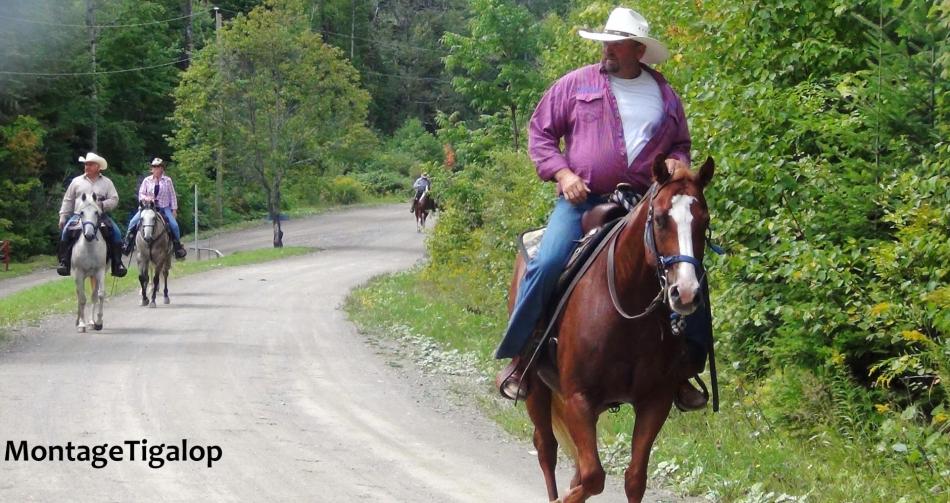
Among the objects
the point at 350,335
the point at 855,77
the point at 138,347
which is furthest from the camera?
the point at 350,335

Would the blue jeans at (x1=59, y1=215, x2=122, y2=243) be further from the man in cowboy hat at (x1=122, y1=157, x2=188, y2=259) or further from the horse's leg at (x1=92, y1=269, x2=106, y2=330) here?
the man in cowboy hat at (x1=122, y1=157, x2=188, y2=259)

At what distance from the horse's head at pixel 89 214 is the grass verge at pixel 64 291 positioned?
7.93 ft

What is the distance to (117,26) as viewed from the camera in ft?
177

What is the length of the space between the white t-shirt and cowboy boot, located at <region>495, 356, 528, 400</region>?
55.9 inches

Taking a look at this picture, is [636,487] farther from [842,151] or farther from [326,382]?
[326,382]

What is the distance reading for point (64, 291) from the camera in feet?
89.0

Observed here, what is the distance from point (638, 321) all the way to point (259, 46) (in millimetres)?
37833

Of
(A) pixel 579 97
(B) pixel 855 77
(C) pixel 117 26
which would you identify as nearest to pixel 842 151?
(B) pixel 855 77

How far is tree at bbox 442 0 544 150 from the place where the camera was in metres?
27.6

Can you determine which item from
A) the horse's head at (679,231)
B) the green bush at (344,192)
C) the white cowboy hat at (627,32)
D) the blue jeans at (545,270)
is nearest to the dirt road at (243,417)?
the blue jeans at (545,270)

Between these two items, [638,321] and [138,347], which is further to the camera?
[138,347]

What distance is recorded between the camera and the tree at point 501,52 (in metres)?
27.6

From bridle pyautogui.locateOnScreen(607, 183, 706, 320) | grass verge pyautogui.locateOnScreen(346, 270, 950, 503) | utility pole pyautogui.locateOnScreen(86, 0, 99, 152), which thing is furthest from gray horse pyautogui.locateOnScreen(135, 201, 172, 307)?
utility pole pyautogui.locateOnScreen(86, 0, 99, 152)

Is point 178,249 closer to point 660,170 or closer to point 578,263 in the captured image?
point 578,263
